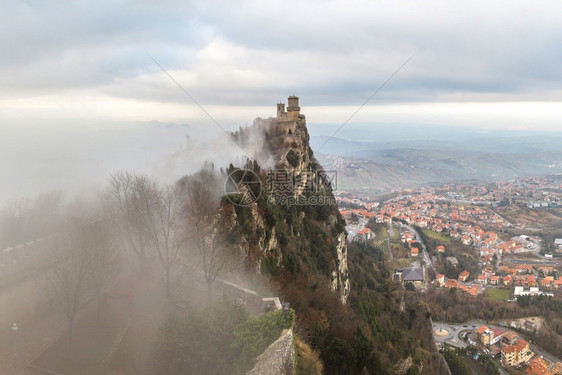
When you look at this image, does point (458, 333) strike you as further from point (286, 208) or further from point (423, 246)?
point (286, 208)

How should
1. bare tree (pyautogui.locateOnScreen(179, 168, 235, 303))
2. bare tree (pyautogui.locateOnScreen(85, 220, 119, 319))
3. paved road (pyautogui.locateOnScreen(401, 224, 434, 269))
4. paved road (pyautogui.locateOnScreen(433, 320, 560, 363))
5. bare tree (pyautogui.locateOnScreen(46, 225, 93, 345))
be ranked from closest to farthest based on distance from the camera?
bare tree (pyautogui.locateOnScreen(46, 225, 93, 345)) < bare tree (pyautogui.locateOnScreen(85, 220, 119, 319)) < bare tree (pyautogui.locateOnScreen(179, 168, 235, 303)) < paved road (pyautogui.locateOnScreen(433, 320, 560, 363)) < paved road (pyautogui.locateOnScreen(401, 224, 434, 269))

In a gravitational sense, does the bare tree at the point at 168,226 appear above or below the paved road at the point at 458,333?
above

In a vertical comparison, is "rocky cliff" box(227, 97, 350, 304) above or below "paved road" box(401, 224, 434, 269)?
above

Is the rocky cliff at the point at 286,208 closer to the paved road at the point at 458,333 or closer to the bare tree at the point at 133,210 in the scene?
the bare tree at the point at 133,210

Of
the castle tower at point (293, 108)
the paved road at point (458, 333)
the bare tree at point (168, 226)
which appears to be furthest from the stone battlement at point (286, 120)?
the paved road at point (458, 333)

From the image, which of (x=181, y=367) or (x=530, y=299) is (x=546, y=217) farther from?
(x=181, y=367)

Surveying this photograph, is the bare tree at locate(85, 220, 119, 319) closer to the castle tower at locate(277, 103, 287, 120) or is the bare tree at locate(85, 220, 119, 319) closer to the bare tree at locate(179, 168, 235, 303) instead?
the bare tree at locate(179, 168, 235, 303)

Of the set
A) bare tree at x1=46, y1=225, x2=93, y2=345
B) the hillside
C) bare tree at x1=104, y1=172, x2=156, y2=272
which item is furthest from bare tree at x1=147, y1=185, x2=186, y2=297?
bare tree at x1=46, y1=225, x2=93, y2=345

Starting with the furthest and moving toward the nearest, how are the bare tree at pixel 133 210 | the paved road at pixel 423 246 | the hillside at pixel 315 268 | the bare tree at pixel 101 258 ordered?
the paved road at pixel 423 246
the bare tree at pixel 133 210
the hillside at pixel 315 268
the bare tree at pixel 101 258

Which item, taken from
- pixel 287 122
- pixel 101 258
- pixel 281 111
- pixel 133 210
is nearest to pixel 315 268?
pixel 133 210

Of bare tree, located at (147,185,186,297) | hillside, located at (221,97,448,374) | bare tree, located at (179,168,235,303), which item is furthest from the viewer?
hillside, located at (221,97,448,374)

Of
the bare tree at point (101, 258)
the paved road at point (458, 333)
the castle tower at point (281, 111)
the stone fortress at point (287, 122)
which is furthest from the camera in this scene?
the paved road at point (458, 333)
